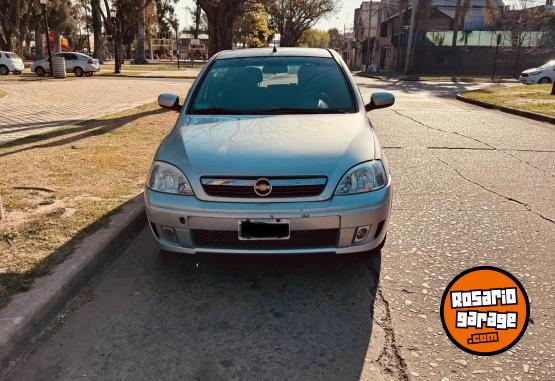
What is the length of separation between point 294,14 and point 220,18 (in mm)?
51839

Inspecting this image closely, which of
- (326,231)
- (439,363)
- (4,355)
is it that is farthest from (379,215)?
(4,355)

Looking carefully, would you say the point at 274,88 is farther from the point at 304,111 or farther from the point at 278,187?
the point at 278,187

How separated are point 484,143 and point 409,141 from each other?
1.36 meters

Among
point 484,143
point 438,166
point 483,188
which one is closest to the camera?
point 483,188

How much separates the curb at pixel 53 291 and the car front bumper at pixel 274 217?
67cm

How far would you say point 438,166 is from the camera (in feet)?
22.9

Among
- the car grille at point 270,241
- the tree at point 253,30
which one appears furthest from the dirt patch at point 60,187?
the tree at point 253,30

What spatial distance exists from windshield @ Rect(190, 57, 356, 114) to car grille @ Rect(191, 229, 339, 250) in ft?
4.58

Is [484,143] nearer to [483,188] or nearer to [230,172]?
[483,188]

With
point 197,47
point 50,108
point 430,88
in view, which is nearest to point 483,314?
point 50,108

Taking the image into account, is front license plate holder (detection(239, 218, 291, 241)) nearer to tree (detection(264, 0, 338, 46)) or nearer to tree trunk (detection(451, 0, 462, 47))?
tree trunk (detection(451, 0, 462, 47))

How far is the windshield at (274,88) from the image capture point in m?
4.18

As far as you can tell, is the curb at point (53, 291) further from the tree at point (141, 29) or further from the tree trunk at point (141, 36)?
the tree trunk at point (141, 36)

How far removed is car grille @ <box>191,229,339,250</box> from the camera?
3.03 meters
